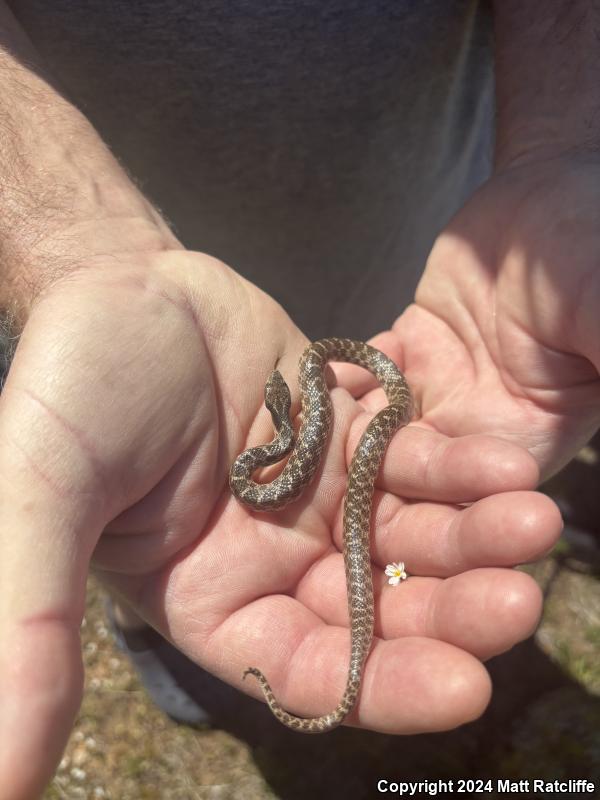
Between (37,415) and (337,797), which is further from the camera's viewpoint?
(337,797)

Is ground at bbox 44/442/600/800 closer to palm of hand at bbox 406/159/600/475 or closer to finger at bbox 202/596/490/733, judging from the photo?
palm of hand at bbox 406/159/600/475

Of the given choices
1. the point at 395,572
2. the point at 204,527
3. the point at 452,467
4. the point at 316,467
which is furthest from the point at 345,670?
the point at 316,467

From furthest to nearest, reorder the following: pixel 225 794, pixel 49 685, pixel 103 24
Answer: pixel 225 794 → pixel 103 24 → pixel 49 685

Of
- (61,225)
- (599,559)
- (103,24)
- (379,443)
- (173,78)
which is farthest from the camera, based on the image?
(599,559)

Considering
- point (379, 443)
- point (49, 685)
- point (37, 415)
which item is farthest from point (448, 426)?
point (49, 685)

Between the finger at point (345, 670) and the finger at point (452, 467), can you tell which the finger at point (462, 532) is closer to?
the finger at point (452, 467)

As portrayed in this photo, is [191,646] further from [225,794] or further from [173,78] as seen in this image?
[173,78]

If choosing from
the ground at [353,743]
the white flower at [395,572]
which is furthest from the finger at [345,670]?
the ground at [353,743]

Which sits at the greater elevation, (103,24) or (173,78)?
(103,24)
